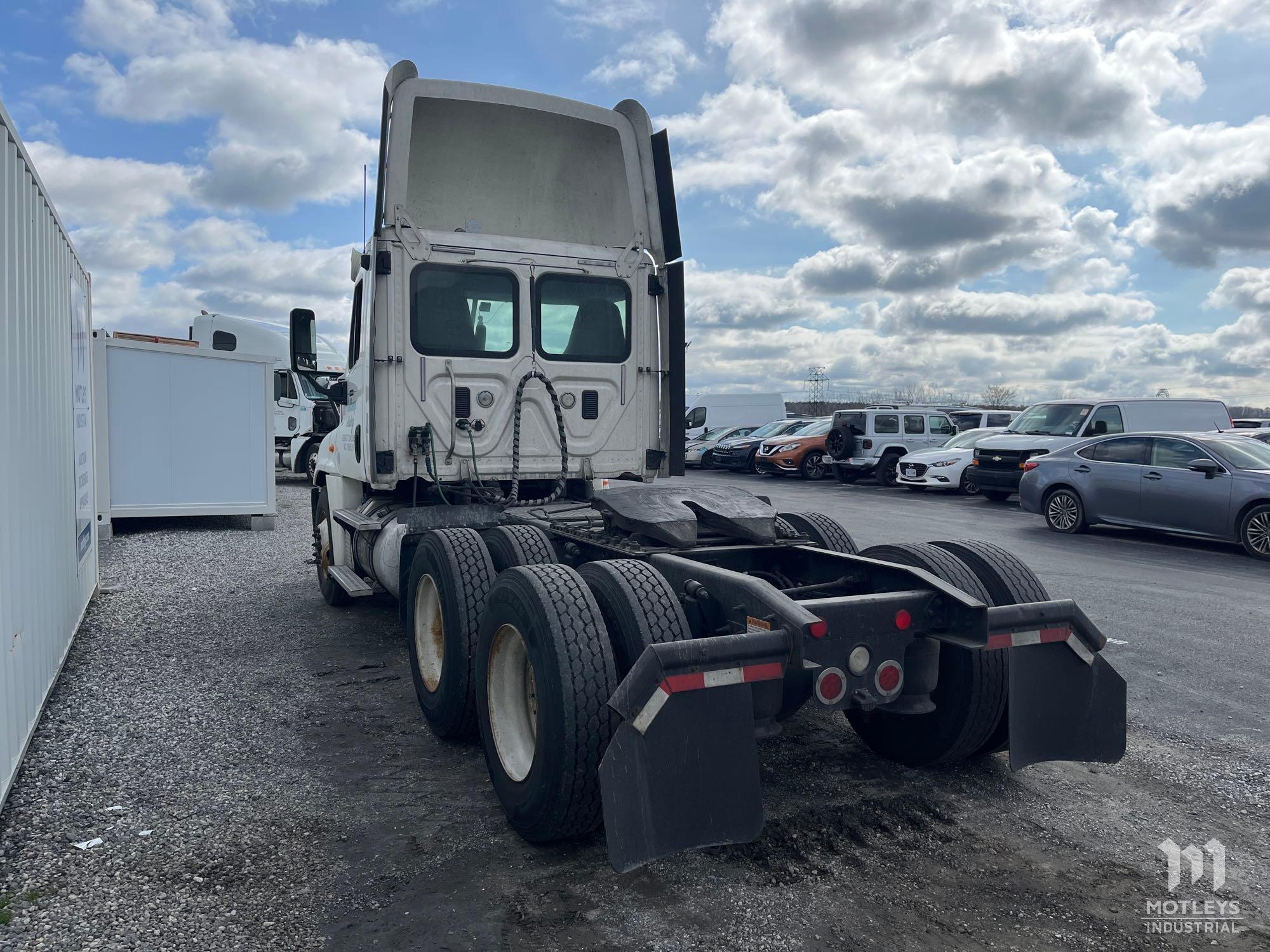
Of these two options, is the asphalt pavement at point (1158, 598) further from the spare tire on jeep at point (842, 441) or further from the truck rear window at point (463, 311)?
the spare tire on jeep at point (842, 441)

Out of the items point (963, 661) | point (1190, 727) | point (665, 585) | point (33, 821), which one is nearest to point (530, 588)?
point (665, 585)

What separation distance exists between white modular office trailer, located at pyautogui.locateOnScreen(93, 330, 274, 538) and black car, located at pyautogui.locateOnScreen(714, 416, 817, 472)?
1574 cm

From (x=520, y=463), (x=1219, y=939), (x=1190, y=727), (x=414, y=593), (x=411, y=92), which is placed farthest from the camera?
(x=520, y=463)

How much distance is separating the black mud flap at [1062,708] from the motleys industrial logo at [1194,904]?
0.41 meters

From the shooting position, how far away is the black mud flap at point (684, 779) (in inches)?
114

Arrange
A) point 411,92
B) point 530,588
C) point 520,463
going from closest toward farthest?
1. point 530,588
2. point 411,92
3. point 520,463

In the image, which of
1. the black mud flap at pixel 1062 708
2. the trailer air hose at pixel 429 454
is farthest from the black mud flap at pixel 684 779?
the trailer air hose at pixel 429 454

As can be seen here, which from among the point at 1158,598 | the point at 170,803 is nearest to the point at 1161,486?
the point at 1158,598

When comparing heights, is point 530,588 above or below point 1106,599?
above

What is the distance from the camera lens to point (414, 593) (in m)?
5.25

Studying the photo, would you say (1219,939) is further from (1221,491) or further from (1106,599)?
(1221,491)

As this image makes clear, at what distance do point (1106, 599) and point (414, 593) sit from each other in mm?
6142

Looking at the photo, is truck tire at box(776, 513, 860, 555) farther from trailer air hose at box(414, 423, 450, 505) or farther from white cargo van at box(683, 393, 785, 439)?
white cargo van at box(683, 393, 785, 439)

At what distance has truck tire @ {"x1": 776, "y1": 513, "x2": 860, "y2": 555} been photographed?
535 centimetres
